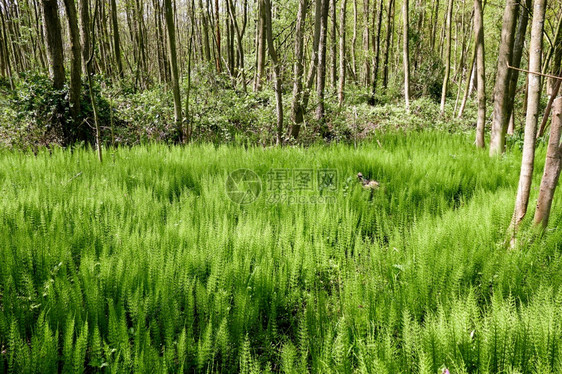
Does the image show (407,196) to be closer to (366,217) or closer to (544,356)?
(366,217)

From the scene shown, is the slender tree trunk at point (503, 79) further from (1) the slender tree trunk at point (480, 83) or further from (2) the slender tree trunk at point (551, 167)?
(2) the slender tree trunk at point (551, 167)

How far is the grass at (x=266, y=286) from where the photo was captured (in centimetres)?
118

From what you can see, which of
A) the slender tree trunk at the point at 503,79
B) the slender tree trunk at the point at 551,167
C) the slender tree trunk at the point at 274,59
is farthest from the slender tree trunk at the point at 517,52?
the slender tree trunk at the point at 274,59

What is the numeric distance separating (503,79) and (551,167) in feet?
9.92

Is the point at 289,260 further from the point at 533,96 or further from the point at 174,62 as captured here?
the point at 174,62

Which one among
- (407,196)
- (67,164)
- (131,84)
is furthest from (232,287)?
(131,84)

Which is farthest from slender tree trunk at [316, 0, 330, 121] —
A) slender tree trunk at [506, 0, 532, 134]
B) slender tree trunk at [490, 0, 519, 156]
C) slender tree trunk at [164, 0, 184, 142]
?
slender tree trunk at [506, 0, 532, 134]

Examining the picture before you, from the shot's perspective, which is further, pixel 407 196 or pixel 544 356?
pixel 407 196

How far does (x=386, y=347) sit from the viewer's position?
1.14 meters

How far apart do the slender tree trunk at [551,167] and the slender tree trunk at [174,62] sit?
545 cm

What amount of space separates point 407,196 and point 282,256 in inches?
61.0

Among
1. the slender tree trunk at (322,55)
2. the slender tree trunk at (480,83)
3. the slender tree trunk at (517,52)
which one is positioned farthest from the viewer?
the slender tree trunk at (322,55)

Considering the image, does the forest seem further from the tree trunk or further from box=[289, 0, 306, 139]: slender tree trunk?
the tree trunk

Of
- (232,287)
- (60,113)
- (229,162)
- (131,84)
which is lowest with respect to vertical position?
(232,287)
